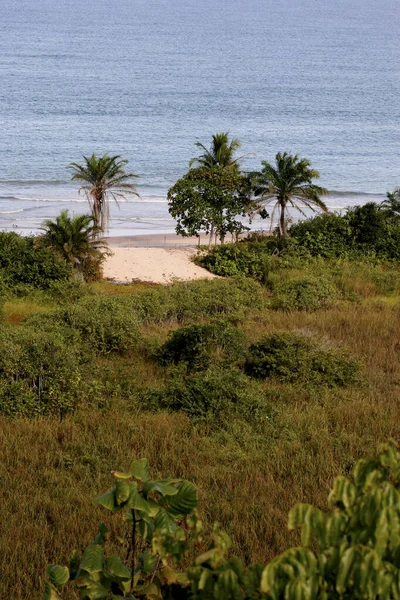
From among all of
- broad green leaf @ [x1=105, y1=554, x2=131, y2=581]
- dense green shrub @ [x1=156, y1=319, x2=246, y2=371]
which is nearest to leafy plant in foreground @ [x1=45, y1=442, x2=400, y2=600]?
broad green leaf @ [x1=105, y1=554, x2=131, y2=581]

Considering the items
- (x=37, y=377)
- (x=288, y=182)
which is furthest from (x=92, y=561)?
(x=288, y=182)

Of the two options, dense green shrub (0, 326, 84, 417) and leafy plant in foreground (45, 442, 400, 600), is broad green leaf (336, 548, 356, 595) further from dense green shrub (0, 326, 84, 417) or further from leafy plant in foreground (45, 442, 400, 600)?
dense green shrub (0, 326, 84, 417)

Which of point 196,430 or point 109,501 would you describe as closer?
point 109,501

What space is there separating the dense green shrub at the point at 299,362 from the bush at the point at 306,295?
6.90 meters

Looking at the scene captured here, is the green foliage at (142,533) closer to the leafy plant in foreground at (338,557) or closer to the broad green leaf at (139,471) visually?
the broad green leaf at (139,471)

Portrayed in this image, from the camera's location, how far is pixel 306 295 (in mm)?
26953

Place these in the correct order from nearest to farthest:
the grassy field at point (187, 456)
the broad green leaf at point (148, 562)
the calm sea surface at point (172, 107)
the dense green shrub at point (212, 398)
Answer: the broad green leaf at point (148, 562) → the grassy field at point (187, 456) → the dense green shrub at point (212, 398) → the calm sea surface at point (172, 107)

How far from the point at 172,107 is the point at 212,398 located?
82.0 m

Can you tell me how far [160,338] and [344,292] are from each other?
9.95 m

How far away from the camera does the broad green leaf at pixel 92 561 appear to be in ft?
15.5

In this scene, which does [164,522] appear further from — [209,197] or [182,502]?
[209,197]

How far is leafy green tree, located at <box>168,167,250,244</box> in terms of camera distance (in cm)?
3794

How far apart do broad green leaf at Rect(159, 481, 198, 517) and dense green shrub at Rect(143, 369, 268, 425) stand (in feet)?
A: 34.7

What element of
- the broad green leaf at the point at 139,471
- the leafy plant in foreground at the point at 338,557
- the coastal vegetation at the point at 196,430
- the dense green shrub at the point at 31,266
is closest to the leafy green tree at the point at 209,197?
the coastal vegetation at the point at 196,430
